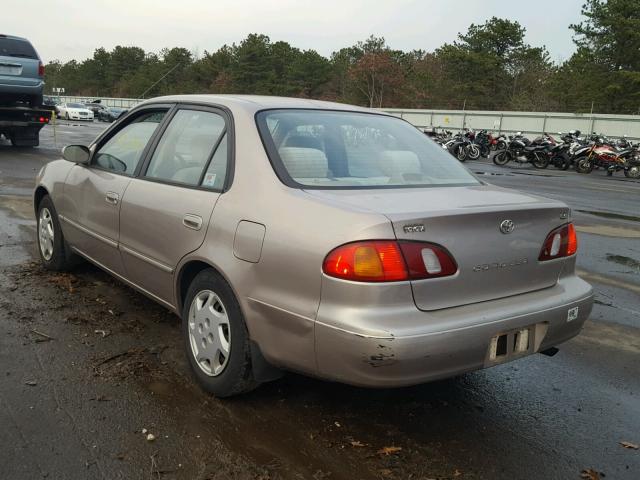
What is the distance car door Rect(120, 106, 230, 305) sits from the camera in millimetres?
3219

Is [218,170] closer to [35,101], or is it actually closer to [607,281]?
[607,281]

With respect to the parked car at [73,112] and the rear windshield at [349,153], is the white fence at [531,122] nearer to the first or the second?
the parked car at [73,112]

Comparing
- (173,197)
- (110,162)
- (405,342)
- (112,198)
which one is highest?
(110,162)

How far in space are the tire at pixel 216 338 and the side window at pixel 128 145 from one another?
1242 millimetres

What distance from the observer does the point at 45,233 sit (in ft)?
17.0

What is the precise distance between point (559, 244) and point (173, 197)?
6.93ft

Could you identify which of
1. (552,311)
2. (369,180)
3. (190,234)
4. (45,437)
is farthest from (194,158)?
(552,311)

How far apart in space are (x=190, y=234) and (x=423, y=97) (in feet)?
191

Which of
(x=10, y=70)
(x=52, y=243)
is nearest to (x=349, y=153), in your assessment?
(x=52, y=243)

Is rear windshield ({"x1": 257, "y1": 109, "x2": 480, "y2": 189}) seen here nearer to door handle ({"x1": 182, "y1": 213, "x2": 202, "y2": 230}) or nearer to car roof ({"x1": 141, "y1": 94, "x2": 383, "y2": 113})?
car roof ({"x1": 141, "y1": 94, "x2": 383, "y2": 113})

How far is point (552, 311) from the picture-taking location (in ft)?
9.55

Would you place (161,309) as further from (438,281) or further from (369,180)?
(438,281)

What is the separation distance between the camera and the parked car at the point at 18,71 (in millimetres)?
13536

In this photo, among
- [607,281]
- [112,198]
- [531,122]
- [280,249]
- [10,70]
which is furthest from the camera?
[531,122]
